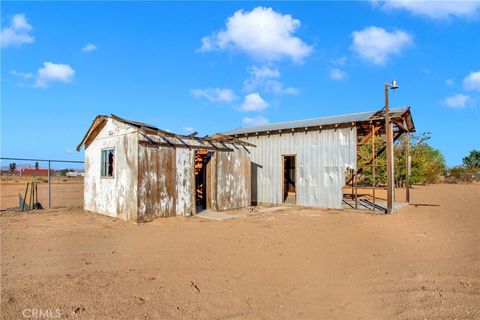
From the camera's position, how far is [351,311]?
356 centimetres

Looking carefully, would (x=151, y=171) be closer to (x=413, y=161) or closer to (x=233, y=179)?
(x=233, y=179)

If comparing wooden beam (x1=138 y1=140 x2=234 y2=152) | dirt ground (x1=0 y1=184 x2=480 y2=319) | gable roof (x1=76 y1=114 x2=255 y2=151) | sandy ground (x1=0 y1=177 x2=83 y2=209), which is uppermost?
gable roof (x1=76 y1=114 x2=255 y2=151)

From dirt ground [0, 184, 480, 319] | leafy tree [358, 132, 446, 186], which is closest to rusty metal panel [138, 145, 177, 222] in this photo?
dirt ground [0, 184, 480, 319]

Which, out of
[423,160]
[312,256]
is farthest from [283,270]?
[423,160]

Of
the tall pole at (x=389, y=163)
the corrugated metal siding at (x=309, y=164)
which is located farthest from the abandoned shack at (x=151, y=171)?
the tall pole at (x=389, y=163)

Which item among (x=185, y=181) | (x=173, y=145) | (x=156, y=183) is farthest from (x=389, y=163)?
(x=156, y=183)

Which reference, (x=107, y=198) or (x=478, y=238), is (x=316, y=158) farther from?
(x=107, y=198)

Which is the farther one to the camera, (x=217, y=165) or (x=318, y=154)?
(x=318, y=154)

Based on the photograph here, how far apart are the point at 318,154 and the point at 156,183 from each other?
6.92 m

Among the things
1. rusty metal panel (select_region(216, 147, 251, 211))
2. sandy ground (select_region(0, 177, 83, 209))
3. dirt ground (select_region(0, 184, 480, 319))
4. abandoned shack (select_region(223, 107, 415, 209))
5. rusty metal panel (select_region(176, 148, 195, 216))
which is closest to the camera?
dirt ground (select_region(0, 184, 480, 319))

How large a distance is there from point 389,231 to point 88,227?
818 cm

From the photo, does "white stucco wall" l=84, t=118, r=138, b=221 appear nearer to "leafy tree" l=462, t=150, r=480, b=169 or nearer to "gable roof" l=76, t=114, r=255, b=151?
"gable roof" l=76, t=114, r=255, b=151

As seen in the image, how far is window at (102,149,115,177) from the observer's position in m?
11.2

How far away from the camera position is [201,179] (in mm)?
14500
